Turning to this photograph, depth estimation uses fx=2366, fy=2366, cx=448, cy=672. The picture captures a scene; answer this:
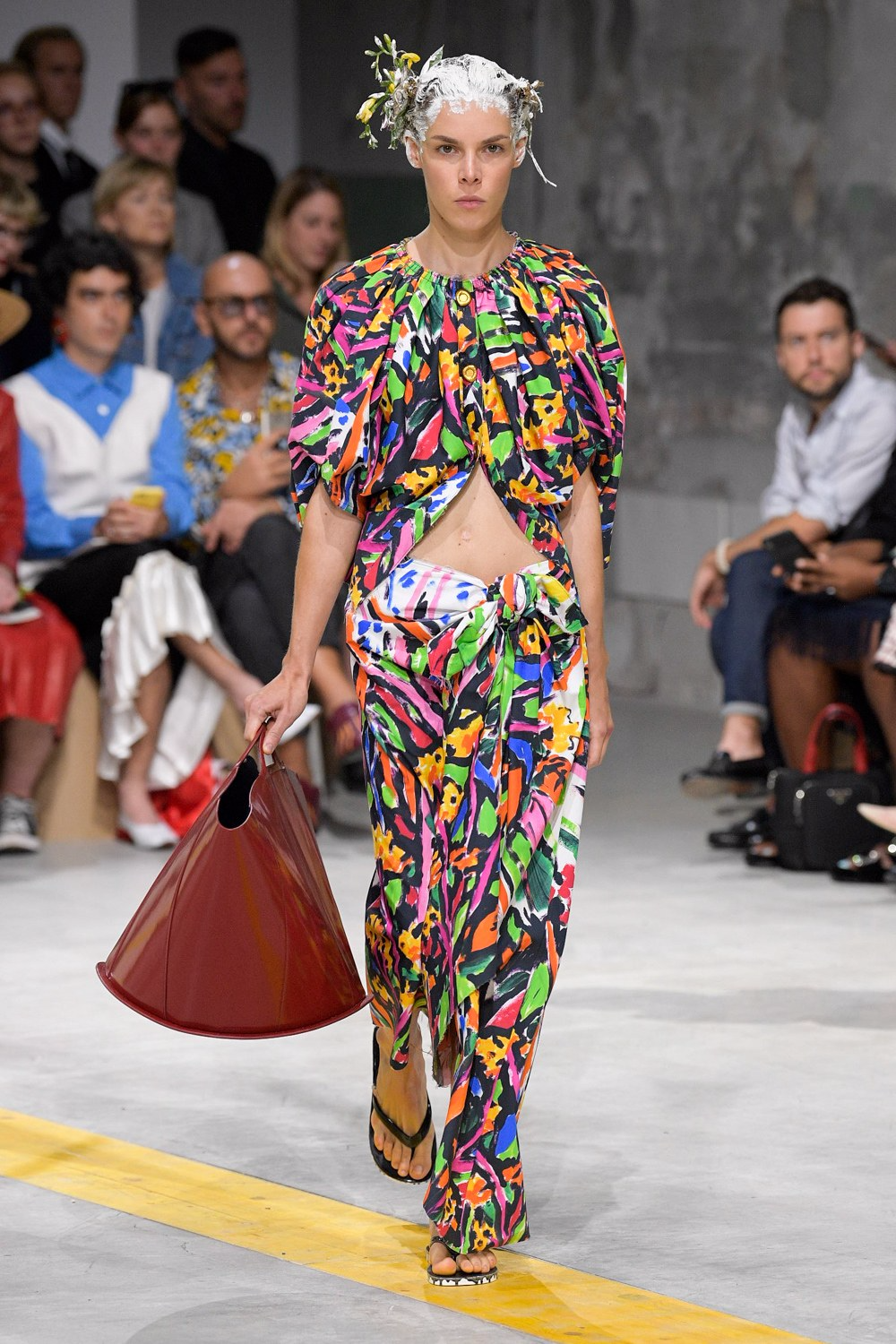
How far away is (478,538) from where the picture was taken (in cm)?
311

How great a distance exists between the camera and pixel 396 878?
314cm

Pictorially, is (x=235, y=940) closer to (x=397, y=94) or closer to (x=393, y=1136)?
(x=393, y=1136)

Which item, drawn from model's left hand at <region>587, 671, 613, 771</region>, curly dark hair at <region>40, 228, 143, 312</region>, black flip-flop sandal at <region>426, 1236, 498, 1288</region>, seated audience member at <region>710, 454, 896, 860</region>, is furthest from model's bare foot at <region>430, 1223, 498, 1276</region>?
curly dark hair at <region>40, 228, 143, 312</region>

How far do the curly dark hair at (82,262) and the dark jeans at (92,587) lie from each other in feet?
2.50

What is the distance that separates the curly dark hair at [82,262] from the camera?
665 cm

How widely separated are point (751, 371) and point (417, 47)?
8.73 ft

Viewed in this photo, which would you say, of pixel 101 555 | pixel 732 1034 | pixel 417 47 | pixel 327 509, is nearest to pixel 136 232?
pixel 101 555

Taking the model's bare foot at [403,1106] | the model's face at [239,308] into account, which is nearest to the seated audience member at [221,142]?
the model's face at [239,308]

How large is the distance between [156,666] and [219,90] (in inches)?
136

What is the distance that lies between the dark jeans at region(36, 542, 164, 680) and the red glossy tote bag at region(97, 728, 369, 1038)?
341cm

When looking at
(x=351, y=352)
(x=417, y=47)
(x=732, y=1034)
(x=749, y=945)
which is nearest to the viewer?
(x=351, y=352)

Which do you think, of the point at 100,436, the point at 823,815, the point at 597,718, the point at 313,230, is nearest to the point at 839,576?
the point at 823,815

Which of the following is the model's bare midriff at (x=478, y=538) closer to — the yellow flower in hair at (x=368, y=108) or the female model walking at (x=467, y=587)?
the female model walking at (x=467, y=587)

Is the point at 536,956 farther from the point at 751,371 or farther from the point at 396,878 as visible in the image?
the point at 751,371
